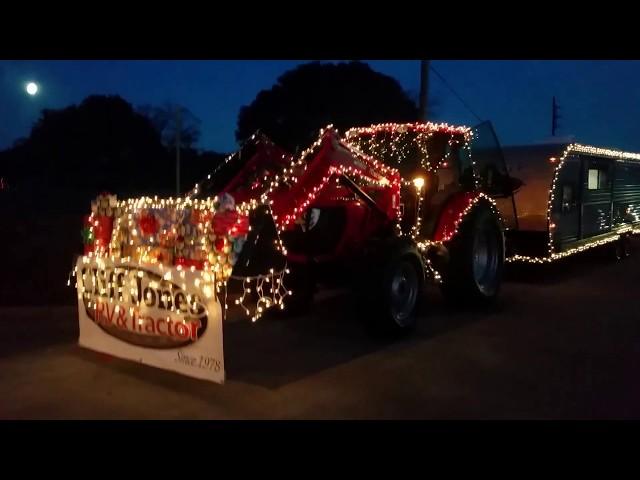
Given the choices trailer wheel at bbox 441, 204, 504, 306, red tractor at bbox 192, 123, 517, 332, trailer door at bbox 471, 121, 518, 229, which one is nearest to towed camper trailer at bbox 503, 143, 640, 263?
trailer door at bbox 471, 121, 518, 229

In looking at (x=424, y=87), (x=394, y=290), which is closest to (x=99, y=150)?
(x=424, y=87)

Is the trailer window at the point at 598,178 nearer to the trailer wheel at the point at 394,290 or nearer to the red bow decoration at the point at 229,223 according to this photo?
the trailer wheel at the point at 394,290

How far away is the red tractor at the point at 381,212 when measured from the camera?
6812 mm

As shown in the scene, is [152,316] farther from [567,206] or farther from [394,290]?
[567,206]

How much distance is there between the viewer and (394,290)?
7.12 meters

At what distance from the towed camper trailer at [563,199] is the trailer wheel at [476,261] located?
1130 mm

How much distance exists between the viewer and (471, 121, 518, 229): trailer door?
9164mm

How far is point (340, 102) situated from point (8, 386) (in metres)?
18.5

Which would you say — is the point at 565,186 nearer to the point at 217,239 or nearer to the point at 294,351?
the point at 294,351

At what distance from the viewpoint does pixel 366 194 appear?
7500mm

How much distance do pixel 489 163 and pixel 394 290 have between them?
3.32m

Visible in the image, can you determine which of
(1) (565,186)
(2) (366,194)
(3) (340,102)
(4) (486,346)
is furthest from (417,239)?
(3) (340,102)

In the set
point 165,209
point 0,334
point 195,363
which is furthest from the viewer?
point 0,334

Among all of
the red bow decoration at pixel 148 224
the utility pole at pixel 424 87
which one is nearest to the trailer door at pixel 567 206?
the utility pole at pixel 424 87
